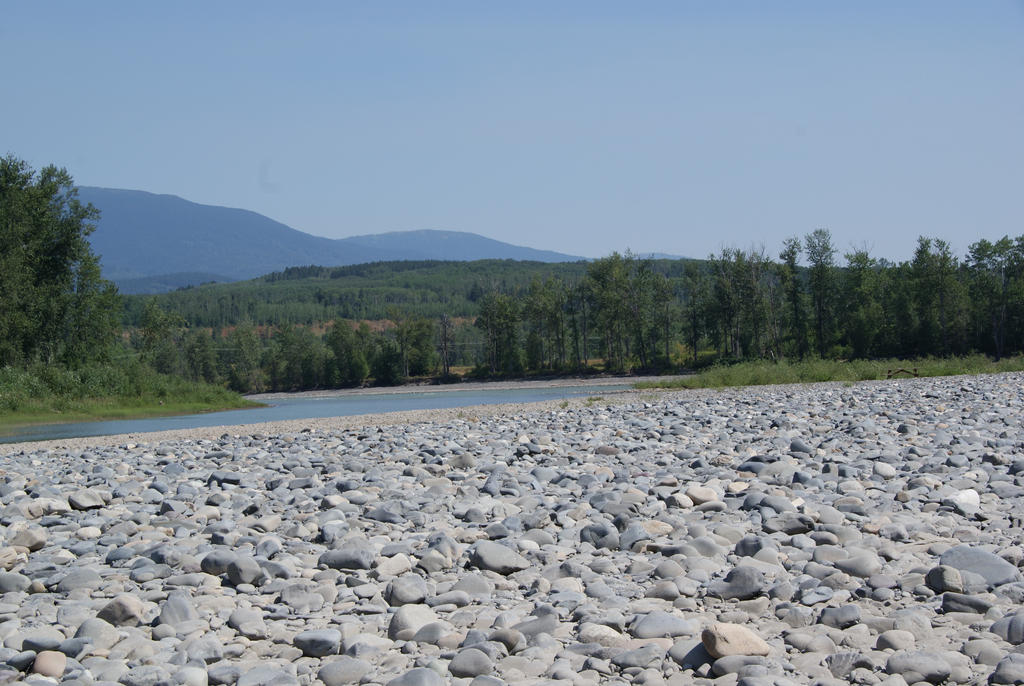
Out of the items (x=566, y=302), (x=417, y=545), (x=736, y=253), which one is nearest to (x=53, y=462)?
(x=417, y=545)

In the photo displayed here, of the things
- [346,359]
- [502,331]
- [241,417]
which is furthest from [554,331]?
[241,417]

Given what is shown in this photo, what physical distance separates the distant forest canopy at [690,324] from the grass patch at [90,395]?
28724mm

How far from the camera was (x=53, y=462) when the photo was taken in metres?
14.4

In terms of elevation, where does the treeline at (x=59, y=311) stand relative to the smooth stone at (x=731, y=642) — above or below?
above

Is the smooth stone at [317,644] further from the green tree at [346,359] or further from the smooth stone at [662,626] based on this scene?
the green tree at [346,359]

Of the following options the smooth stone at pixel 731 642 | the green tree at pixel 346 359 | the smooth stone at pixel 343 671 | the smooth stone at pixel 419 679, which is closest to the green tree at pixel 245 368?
the green tree at pixel 346 359

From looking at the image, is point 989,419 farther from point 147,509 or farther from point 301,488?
point 147,509

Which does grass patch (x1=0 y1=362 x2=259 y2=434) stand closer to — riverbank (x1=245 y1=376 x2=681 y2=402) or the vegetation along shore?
the vegetation along shore

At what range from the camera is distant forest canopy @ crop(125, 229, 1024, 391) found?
224 ft

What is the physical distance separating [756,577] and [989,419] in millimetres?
11145

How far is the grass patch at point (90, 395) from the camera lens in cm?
3347

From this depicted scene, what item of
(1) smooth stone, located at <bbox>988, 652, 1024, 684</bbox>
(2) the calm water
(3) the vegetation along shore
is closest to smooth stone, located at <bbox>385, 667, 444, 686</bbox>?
(1) smooth stone, located at <bbox>988, 652, 1024, 684</bbox>

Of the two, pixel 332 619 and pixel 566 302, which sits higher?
pixel 566 302

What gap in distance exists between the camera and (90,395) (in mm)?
38500
